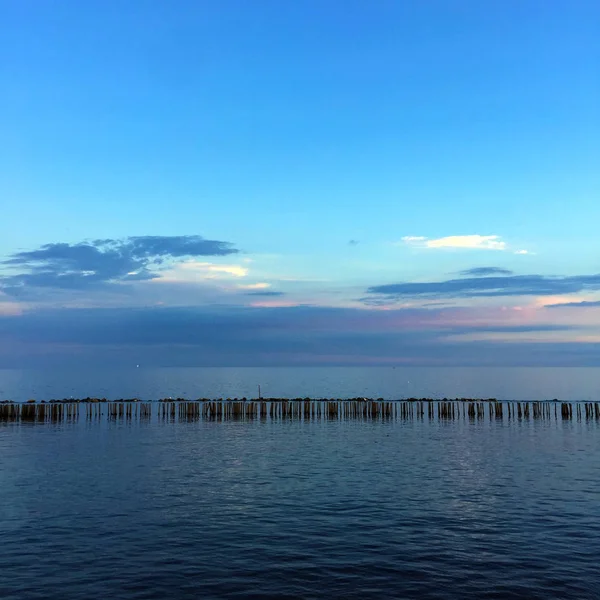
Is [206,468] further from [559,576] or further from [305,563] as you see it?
[559,576]

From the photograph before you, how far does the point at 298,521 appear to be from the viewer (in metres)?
24.8

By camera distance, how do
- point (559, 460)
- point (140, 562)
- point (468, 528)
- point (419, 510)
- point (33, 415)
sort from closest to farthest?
point (140, 562) < point (468, 528) < point (419, 510) < point (559, 460) < point (33, 415)

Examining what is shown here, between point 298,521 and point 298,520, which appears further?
point 298,520

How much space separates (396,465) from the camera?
125 ft

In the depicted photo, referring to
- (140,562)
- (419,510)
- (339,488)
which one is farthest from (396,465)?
(140,562)

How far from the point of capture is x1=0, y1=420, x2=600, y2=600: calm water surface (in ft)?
59.6

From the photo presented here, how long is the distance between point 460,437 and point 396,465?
17.2 meters

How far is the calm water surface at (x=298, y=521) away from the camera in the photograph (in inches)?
715

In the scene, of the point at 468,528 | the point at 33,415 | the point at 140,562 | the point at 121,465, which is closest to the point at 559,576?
the point at 468,528

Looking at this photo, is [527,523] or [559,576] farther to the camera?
[527,523]

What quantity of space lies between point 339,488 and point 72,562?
49.2ft

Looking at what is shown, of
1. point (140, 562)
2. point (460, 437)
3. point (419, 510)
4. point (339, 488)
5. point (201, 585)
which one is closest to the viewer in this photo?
point (201, 585)

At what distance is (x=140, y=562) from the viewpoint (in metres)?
19.8

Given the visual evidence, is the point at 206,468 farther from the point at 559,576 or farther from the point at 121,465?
the point at 559,576
